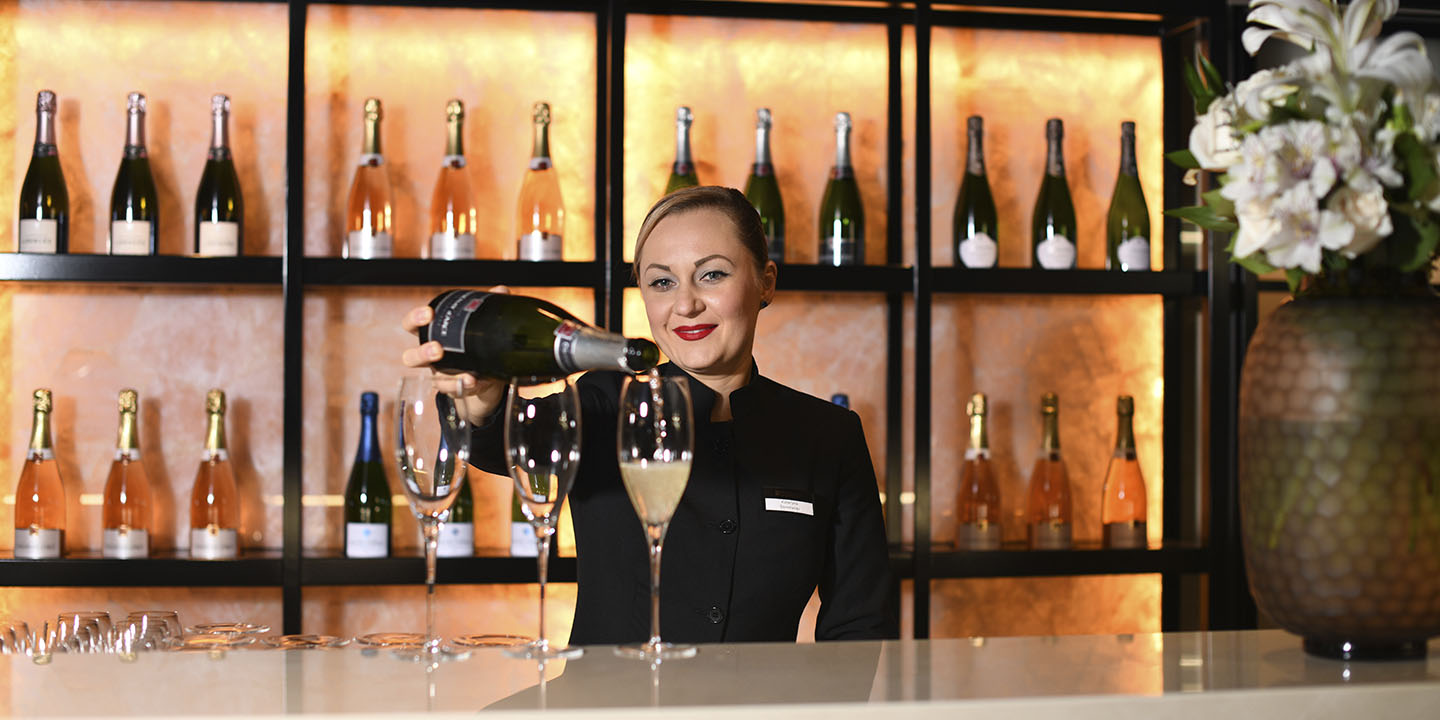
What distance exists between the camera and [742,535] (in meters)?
1.34

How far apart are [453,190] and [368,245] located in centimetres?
19

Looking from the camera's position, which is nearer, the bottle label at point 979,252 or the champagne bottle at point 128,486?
the champagne bottle at point 128,486

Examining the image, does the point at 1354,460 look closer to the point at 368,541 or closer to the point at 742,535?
the point at 742,535

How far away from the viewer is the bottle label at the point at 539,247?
2033mm

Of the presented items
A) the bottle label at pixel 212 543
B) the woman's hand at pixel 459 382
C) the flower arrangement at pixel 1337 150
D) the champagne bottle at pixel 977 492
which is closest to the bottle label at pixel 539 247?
the bottle label at pixel 212 543

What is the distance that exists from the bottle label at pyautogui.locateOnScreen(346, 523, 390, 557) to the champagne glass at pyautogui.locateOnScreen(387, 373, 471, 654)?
1.20 meters

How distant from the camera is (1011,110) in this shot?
2.34 m

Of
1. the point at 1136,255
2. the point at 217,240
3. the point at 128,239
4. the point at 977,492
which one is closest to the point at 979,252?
the point at 1136,255

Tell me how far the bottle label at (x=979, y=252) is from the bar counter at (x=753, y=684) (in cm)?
130

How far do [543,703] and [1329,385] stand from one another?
20.1 inches

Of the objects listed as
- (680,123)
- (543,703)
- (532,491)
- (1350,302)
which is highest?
(680,123)

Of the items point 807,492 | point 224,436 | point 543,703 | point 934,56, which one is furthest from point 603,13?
point 543,703

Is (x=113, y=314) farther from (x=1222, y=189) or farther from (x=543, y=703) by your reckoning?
(x=1222, y=189)

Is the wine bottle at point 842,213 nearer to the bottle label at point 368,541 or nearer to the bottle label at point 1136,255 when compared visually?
the bottle label at point 1136,255
